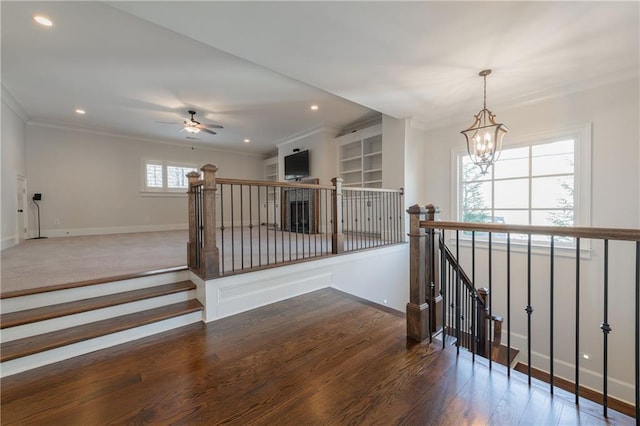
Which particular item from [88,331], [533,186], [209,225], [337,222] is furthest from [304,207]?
[88,331]

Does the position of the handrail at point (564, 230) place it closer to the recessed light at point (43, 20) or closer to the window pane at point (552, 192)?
the window pane at point (552, 192)

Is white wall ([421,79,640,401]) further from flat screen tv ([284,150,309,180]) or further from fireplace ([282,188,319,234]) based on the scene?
flat screen tv ([284,150,309,180])

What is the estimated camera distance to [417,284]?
201cm

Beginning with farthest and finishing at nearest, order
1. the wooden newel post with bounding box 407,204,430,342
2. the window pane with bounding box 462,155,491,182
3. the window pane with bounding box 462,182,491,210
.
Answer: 1. the window pane with bounding box 462,155,491,182
2. the window pane with bounding box 462,182,491,210
3. the wooden newel post with bounding box 407,204,430,342

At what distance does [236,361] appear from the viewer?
1.76 meters

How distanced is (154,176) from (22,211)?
101 inches

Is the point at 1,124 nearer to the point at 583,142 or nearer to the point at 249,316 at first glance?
the point at 249,316

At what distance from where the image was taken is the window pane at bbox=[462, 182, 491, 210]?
171 inches

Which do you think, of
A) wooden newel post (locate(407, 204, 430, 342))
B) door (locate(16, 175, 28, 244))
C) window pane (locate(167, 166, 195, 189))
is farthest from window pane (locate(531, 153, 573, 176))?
door (locate(16, 175, 28, 244))

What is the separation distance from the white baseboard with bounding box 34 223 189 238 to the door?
319 millimetres

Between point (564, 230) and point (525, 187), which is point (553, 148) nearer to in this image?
point (525, 187)

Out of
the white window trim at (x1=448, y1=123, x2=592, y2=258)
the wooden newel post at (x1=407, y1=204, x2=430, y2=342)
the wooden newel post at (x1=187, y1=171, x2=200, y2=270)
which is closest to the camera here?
the wooden newel post at (x1=407, y1=204, x2=430, y2=342)

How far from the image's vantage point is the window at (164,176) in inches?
271

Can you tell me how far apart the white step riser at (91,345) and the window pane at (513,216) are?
458 centimetres
